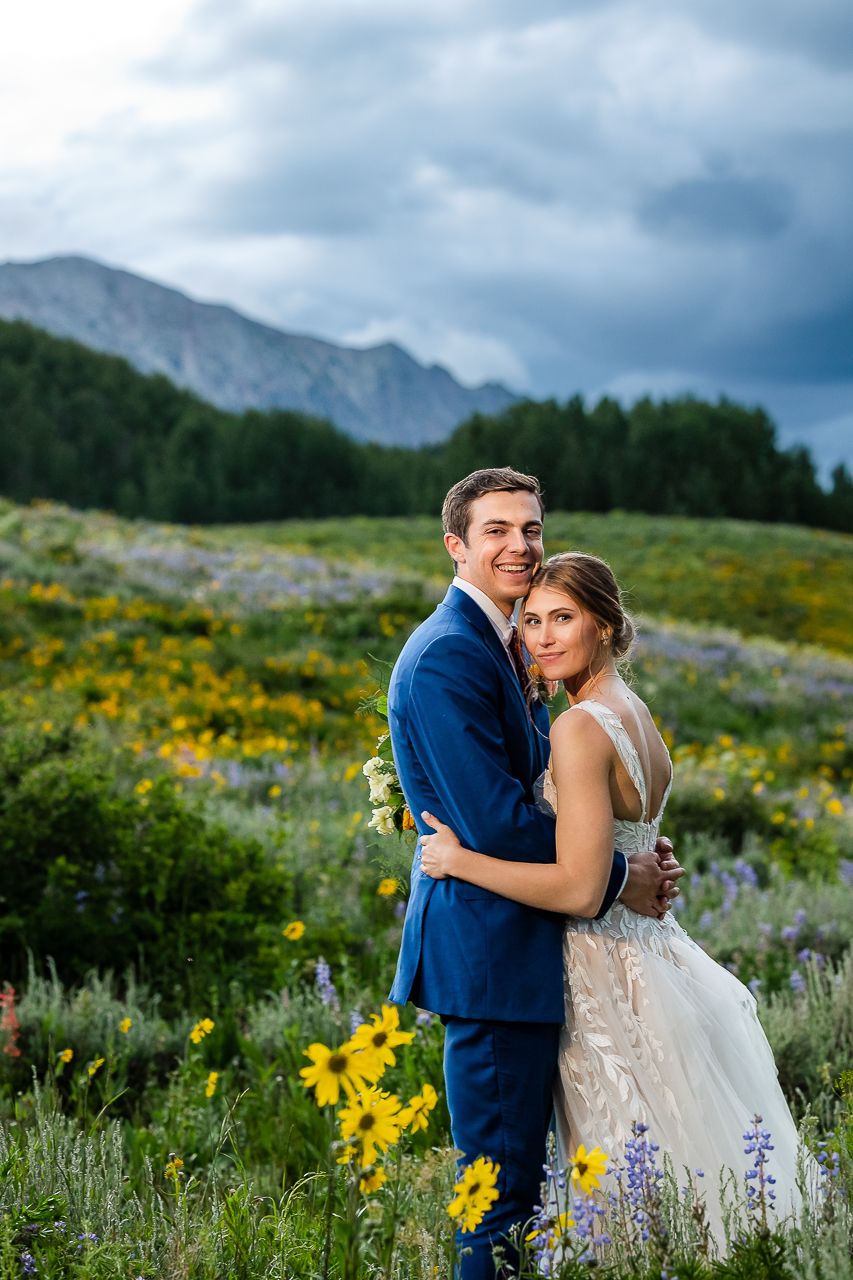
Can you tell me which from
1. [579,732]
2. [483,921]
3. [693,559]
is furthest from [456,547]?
[693,559]

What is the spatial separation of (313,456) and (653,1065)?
60.2 metres

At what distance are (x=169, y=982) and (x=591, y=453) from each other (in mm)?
54403

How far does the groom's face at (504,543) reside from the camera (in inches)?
97.5

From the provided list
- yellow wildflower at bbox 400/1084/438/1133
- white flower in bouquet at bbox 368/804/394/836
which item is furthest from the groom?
yellow wildflower at bbox 400/1084/438/1133

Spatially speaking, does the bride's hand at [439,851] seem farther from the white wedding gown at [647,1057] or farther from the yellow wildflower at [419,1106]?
the yellow wildflower at [419,1106]

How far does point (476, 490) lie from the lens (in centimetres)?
254

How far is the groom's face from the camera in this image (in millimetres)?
2477

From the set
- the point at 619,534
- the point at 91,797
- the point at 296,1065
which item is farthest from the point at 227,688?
the point at 619,534

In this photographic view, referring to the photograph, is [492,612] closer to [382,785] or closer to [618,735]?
[618,735]

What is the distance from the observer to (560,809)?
221cm

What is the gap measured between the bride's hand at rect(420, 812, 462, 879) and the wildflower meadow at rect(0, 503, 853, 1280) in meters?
0.34

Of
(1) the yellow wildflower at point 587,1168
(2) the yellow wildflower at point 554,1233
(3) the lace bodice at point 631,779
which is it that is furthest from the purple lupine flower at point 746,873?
(1) the yellow wildflower at point 587,1168

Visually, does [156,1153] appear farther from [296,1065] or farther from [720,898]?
[720,898]

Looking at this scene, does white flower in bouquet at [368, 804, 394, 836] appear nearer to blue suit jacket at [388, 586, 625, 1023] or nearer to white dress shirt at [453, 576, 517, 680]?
blue suit jacket at [388, 586, 625, 1023]
